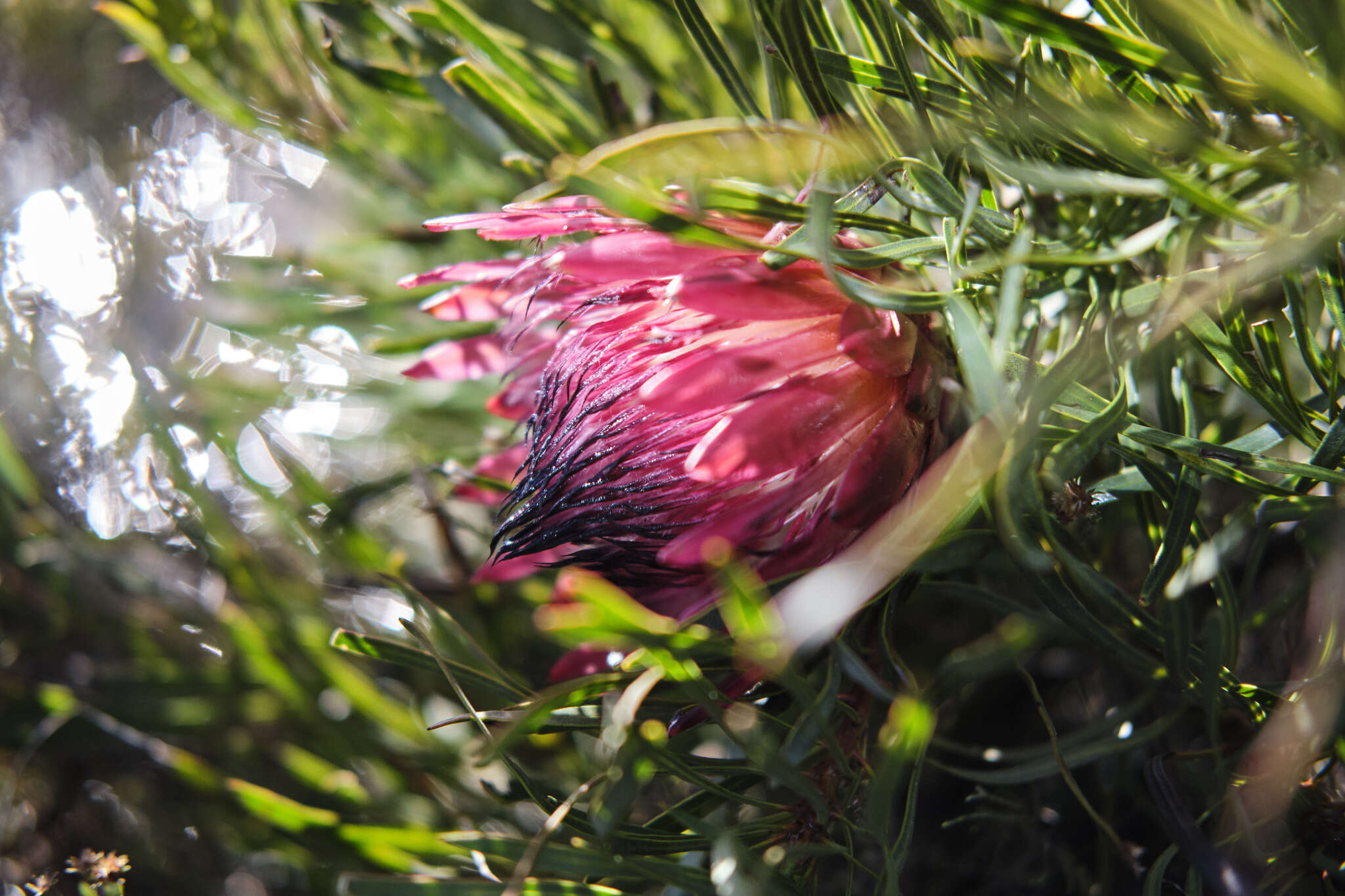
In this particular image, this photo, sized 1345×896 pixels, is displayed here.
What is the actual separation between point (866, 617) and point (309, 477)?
16.1 inches

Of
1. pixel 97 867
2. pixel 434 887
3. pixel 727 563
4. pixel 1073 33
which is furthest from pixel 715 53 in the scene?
pixel 97 867

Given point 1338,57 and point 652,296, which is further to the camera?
point 652,296

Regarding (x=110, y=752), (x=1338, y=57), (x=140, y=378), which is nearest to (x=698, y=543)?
(x=1338, y=57)

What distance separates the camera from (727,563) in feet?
0.69

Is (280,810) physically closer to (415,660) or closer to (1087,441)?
(415,660)

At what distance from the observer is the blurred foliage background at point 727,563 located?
0.89 ft

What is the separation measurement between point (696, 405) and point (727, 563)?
0.12 m

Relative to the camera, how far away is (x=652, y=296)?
0.36 meters

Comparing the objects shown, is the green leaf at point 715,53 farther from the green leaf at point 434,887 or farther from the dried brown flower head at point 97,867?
the dried brown flower head at point 97,867

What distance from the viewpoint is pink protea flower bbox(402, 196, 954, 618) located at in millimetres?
310

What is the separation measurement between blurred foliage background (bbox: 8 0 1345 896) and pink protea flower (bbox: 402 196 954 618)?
3 centimetres

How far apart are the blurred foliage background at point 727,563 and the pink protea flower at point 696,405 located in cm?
3

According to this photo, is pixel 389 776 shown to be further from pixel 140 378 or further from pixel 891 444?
pixel 891 444

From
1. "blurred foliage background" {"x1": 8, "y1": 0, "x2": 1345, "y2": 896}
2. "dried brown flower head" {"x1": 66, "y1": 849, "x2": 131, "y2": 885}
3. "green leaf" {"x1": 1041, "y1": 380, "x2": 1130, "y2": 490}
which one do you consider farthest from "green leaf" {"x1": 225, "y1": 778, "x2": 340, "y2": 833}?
"green leaf" {"x1": 1041, "y1": 380, "x2": 1130, "y2": 490}
